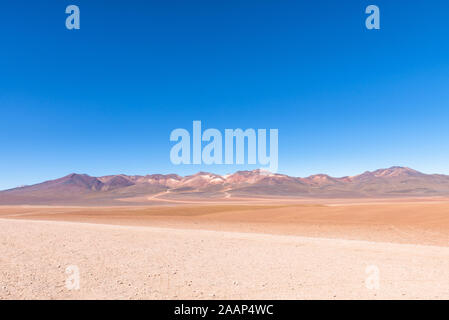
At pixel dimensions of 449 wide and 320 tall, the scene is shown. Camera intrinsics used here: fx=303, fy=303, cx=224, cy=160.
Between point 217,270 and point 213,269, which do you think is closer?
point 217,270

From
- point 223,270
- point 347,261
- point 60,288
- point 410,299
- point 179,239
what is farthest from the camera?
point 179,239

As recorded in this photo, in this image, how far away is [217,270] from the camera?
9414mm

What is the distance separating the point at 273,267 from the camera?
9.77 metres

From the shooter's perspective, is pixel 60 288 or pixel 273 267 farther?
pixel 273 267

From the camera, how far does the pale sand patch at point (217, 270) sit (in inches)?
284

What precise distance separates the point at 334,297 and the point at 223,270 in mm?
3612

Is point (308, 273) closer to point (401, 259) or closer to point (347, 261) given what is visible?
point (347, 261)

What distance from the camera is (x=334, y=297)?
685cm

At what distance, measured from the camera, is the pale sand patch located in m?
7.20

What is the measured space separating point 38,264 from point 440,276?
12.2 m

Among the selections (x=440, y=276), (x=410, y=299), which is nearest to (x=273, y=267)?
(x=410, y=299)
